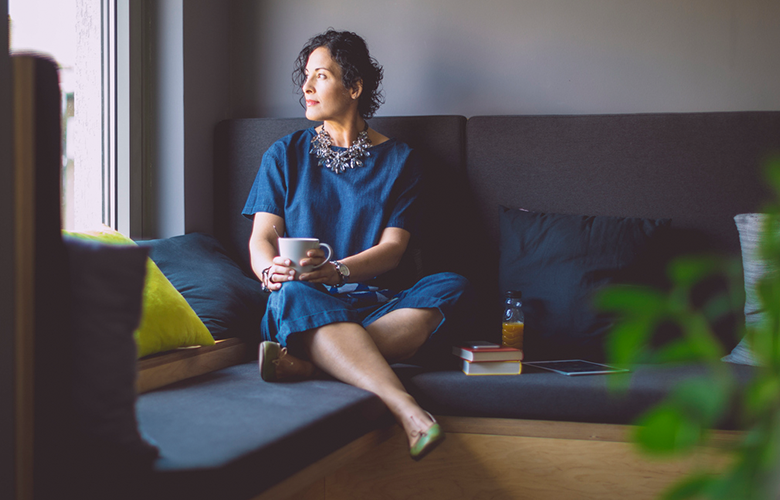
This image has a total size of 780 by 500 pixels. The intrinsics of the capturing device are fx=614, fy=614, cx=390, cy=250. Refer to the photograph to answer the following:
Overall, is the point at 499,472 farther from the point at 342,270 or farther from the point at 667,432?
the point at 667,432

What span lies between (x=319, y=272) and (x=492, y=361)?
51 cm

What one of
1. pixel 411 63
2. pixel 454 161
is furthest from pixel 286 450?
pixel 411 63

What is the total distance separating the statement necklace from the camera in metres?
2.04

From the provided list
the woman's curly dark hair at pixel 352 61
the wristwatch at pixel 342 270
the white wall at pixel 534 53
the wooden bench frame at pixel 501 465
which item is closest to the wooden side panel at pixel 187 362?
the wooden bench frame at pixel 501 465

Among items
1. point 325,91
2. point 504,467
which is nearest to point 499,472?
point 504,467

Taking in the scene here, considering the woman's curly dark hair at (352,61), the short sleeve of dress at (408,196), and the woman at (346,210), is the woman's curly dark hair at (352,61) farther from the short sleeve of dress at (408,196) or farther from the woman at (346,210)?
the short sleeve of dress at (408,196)

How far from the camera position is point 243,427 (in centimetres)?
111

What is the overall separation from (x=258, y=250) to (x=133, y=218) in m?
0.63

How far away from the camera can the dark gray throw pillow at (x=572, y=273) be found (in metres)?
1.80

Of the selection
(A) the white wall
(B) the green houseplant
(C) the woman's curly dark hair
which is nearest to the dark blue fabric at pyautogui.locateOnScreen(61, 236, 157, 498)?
(B) the green houseplant

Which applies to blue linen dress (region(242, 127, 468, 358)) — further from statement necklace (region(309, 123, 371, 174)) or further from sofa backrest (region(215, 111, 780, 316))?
sofa backrest (region(215, 111, 780, 316))

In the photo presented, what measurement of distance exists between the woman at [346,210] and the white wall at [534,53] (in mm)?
345

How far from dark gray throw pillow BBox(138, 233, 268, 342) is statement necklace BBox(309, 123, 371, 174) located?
466 mm

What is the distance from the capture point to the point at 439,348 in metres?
1.75
